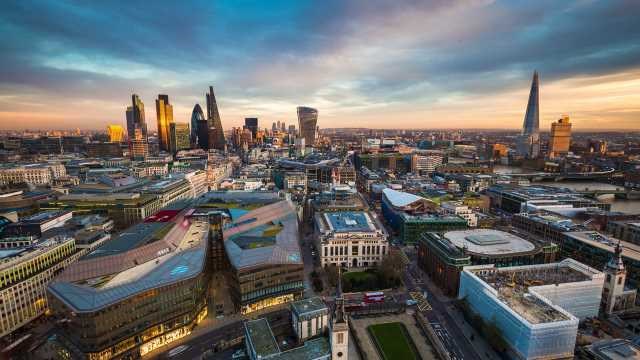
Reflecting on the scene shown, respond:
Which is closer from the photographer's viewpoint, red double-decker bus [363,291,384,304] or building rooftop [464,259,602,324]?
building rooftop [464,259,602,324]

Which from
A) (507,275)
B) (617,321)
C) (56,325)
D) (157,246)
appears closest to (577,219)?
(617,321)

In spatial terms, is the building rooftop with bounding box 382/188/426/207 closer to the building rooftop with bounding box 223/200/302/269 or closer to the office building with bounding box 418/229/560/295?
the office building with bounding box 418/229/560/295

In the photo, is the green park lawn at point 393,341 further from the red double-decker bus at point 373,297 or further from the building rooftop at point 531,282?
the building rooftop at point 531,282

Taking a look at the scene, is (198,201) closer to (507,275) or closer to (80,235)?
(80,235)

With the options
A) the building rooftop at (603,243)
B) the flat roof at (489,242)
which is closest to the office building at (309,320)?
the flat roof at (489,242)

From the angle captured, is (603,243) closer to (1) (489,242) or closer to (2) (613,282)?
(2) (613,282)

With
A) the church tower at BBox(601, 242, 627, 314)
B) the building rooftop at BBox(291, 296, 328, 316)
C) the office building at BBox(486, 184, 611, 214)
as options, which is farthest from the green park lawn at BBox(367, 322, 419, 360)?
the office building at BBox(486, 184, 611, 214)

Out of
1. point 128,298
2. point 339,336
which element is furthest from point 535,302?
point 128,298
